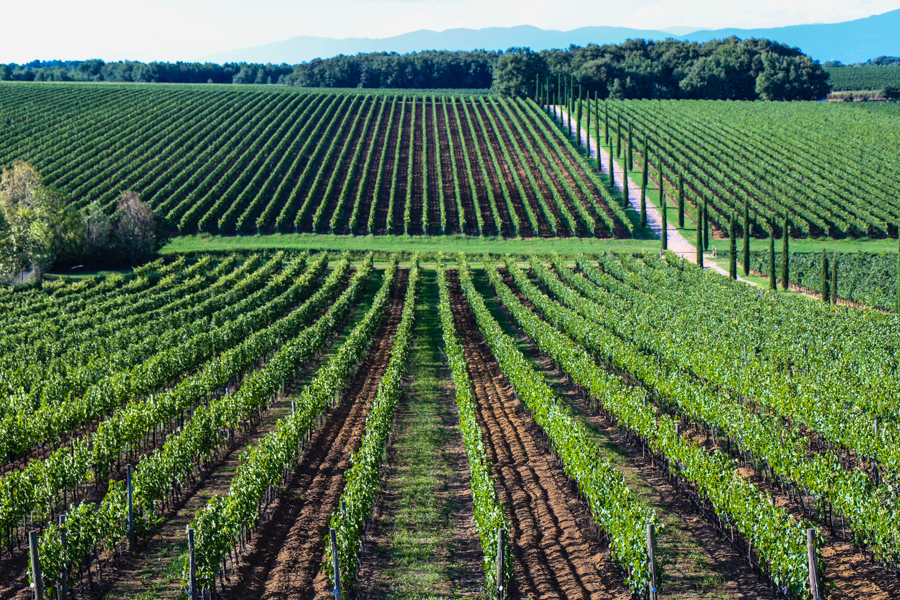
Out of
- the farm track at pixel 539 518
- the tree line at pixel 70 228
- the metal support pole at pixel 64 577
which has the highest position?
the tree line at pixel 70 228

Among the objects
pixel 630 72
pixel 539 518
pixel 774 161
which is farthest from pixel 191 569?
pixel 630 72

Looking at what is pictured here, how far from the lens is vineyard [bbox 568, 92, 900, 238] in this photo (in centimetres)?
7275

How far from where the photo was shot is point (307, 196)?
80.6 metres

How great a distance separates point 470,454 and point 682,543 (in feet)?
19.9

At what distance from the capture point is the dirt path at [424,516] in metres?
15.7

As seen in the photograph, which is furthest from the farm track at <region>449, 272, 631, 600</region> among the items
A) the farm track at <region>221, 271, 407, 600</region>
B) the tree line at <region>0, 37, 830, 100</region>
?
the tree line at <region>0, 37, 830, 100</region>

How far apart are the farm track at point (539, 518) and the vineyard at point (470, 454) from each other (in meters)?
0.08

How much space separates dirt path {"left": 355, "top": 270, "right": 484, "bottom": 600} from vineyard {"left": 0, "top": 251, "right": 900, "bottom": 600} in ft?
0.32

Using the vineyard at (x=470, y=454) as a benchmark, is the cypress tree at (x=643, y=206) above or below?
above

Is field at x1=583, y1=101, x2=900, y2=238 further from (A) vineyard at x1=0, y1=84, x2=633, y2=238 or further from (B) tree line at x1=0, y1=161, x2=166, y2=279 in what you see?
(B) tree line at x1=0, y1=161, x2=166, y2=279

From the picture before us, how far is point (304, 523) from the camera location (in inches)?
719

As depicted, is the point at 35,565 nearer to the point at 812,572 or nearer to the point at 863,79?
the point at 812,572

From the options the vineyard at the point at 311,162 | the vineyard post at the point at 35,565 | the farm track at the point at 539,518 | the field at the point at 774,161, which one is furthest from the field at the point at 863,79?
the vineyard post at the point at 35,565

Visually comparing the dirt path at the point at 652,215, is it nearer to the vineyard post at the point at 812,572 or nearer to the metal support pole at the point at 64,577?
the vineyard post at the point at 812,572
